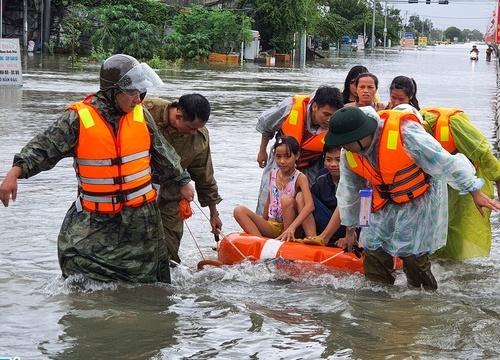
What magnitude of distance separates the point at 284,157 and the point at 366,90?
36.3 inches

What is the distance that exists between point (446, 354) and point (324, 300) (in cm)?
132

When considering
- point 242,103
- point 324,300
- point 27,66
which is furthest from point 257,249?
point 27,66

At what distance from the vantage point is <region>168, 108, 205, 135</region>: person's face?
6.42 meters

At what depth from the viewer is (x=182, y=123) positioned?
646 cm

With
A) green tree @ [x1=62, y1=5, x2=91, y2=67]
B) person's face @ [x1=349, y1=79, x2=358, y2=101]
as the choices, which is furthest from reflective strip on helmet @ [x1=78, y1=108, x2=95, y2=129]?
green tree @ [x1=62, y1=5, x2=91, y2=67]

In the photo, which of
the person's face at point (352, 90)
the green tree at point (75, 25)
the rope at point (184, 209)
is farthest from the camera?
the green tree at point (75, 25)

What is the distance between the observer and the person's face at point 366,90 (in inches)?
303

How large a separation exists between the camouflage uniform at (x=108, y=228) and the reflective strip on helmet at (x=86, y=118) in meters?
0.03

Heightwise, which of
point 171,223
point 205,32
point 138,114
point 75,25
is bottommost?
point 171,223

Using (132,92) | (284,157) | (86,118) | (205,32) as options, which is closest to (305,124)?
(284,157)

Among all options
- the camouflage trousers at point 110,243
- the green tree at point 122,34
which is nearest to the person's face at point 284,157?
the camouflage trousers at point 110,243

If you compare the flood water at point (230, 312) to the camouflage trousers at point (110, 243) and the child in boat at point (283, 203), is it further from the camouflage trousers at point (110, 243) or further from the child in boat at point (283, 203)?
the child in boat at point (283, 203)

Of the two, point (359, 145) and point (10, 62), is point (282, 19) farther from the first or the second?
point (359, 145)

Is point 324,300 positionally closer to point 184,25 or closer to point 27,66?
point 27,66
